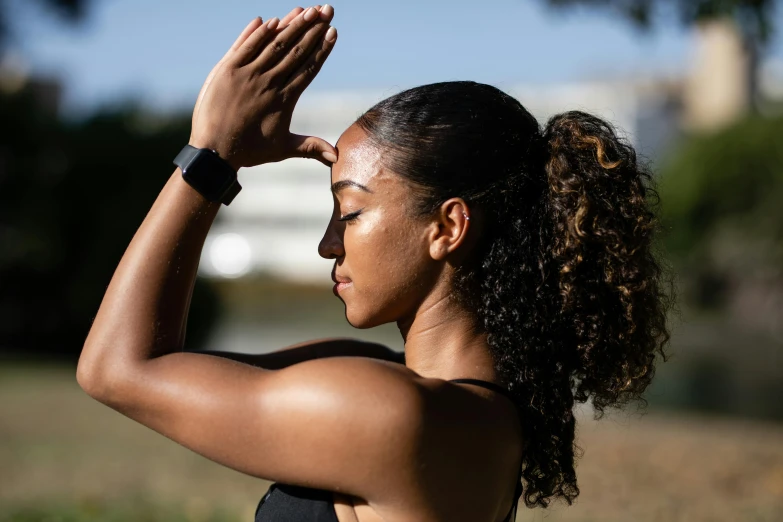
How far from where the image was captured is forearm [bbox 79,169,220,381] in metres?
1.90

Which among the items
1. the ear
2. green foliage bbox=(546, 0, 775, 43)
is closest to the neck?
the ear

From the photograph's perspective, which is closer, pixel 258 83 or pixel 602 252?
pixel 258 83

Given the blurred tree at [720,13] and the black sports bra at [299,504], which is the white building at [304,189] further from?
the black sports bra at [299,504]

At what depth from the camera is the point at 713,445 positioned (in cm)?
907

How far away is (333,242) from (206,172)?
0.32 meters

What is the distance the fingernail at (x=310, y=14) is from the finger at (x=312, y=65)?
47 mm

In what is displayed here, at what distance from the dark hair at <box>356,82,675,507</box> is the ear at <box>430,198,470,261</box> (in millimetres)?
24

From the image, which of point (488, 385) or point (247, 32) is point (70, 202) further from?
point (488, 385)

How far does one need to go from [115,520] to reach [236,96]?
168 inches

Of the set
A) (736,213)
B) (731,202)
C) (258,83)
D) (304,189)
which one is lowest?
(304,189)

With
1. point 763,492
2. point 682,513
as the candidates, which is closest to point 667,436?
point 763,492

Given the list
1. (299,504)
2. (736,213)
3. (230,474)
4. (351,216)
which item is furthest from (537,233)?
(736,213)

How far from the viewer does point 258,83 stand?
6.61ft

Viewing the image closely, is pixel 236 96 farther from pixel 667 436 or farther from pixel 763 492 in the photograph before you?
pixel 667 436
